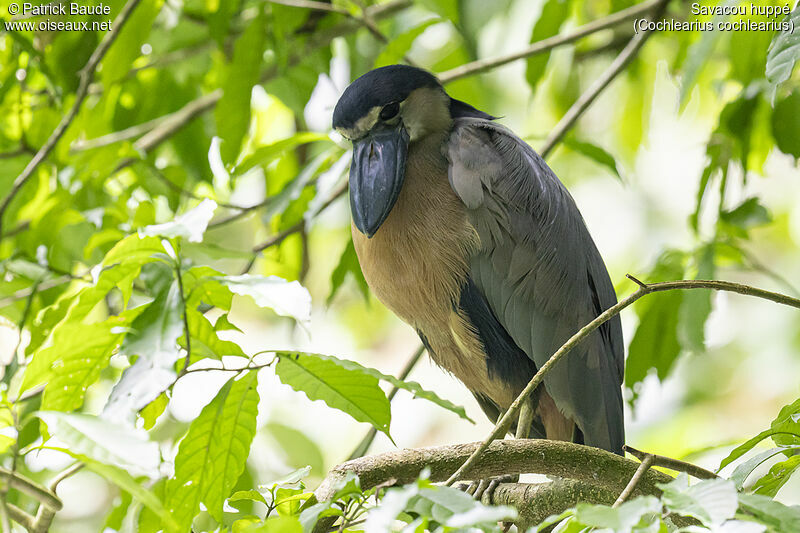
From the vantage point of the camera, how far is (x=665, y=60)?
2893mm

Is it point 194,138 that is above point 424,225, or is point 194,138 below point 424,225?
above

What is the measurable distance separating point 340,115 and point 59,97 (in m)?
0.68

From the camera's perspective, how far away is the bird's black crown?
1.76 m

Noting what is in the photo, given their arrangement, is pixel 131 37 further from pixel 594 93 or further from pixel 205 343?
pixel 594 93

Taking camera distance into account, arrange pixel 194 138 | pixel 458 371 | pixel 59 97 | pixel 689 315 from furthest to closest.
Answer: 1. pixel 194 138
2. pixel 458 371
3. pixel 59 97
4. pixel 689 315

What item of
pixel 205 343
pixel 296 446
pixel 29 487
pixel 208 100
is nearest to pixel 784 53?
pixel 205 343

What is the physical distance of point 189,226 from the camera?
893mm

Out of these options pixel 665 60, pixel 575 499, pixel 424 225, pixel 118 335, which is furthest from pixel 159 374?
pixel 665 60

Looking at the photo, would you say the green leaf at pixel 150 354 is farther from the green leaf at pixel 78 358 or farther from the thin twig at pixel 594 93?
the thin twig at pixel 594 93

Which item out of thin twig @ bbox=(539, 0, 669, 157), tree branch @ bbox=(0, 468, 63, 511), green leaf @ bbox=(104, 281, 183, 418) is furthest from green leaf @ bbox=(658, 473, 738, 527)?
thin twig @ bbox=(539, 0, 669, 157)

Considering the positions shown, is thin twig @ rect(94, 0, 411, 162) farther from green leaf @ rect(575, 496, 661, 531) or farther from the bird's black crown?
green leaf @ rect(575, 496, 661, 531)

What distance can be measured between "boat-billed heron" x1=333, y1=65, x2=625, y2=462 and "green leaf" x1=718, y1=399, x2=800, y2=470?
75 centimetres

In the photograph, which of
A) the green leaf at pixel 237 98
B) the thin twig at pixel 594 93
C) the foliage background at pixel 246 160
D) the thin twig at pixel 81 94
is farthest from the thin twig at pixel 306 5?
the thin twig at pixel 594 93

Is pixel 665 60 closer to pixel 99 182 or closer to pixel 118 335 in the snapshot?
pixel 99 182
